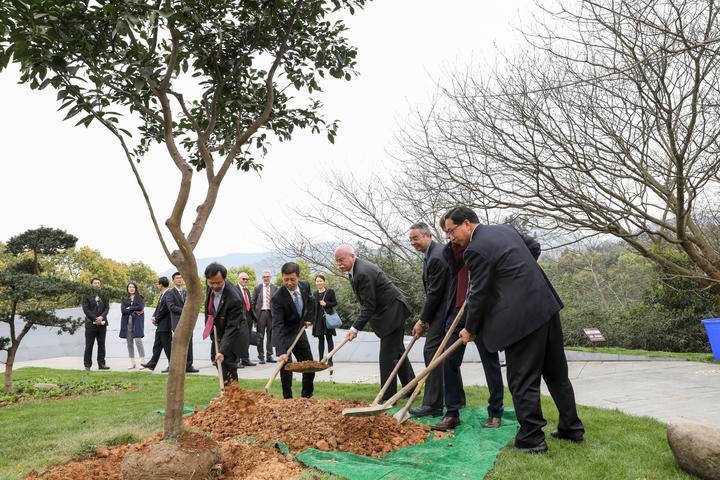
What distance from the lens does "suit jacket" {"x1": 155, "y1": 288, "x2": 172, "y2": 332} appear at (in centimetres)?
1048

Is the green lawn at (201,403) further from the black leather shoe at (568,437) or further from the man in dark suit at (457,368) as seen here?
the man in dark suit at (457,368)

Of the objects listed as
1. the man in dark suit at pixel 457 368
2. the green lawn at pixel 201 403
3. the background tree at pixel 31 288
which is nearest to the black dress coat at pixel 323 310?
the green lawn at pixel 201 403

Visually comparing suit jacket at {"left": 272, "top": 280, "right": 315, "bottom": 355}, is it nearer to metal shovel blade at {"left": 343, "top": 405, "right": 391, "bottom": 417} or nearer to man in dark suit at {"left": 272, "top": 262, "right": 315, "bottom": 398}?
man in dark suit at {"left": 272, "top": 262, "right": 315, "bottom": 398}

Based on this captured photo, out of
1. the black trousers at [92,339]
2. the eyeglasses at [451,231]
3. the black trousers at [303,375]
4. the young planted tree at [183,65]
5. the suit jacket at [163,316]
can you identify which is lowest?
the black trousers at [303,375]

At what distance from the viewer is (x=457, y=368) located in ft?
17.6

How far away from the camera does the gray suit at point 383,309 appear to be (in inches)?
243

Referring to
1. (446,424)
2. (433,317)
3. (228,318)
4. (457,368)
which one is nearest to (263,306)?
(228,318)

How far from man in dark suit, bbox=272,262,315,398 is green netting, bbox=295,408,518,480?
239 centimetres

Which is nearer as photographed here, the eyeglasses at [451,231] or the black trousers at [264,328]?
the eyeglasses at [451,231]

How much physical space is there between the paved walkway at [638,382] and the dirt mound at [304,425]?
7.90ft

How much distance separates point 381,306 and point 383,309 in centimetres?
4

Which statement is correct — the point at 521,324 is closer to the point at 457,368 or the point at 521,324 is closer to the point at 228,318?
the point at 457,368

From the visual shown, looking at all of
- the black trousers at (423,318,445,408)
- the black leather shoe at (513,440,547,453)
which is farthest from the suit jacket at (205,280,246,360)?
the black leather shoe at (513,440,547,453)

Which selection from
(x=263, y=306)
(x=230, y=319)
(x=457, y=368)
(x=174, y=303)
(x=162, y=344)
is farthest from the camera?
(x=263, y=306)
